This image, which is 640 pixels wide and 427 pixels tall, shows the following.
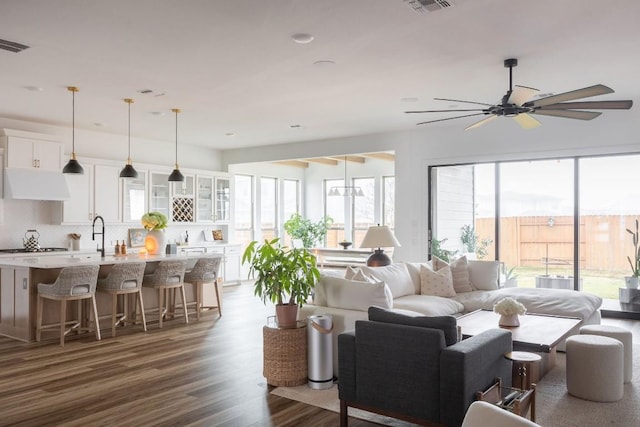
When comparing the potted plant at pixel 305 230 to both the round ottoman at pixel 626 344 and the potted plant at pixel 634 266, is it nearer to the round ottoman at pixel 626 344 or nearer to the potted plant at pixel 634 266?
the potted plant at pixel 634 266

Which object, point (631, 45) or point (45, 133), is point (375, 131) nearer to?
point (631, 45)

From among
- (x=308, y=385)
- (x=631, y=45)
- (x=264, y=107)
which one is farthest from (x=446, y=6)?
(x=264, y=107)

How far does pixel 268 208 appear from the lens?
42.6ft

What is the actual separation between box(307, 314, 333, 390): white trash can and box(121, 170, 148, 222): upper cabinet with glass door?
231 inches

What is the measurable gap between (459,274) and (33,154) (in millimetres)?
6382

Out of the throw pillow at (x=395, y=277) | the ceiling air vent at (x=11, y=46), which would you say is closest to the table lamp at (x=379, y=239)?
the throw pillow at (x=395, y=277)

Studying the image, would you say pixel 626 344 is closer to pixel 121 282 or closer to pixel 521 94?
pixel 521 94

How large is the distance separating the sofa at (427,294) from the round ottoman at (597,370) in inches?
51.9

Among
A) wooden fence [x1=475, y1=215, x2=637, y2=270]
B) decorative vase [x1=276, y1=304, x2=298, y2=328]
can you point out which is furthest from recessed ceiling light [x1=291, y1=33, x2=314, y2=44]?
wooden fence [x1=475, y1=215, x2=637, y2=270]

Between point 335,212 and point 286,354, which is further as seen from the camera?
point 335,212

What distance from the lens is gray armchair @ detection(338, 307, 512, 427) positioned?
300 centimetres

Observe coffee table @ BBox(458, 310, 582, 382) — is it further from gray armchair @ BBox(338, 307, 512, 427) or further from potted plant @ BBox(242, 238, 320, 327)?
potted plant @ BBox(242, 238, 320, 327)

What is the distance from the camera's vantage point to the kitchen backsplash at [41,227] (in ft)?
25.9

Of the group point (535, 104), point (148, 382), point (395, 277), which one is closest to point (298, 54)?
point (535, 104)
